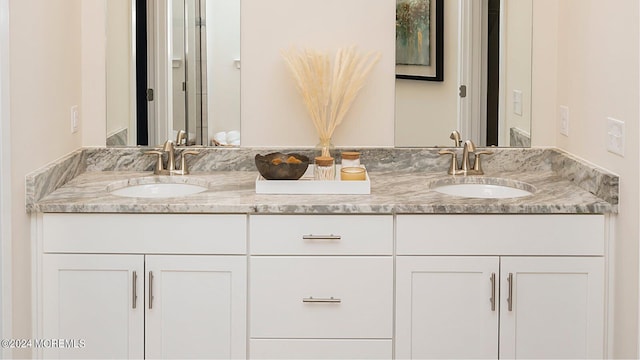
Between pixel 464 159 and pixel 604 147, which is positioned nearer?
pixel 604 147

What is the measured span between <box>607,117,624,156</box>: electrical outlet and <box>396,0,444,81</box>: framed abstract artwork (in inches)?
31.0

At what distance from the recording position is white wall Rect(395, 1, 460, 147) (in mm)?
3451

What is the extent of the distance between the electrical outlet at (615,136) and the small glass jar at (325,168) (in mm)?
931

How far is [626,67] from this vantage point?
270cm

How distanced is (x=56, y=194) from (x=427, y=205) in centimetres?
122

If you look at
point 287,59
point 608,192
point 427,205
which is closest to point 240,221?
point 427,205

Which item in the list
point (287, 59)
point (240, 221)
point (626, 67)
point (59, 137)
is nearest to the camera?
point (626, 67)

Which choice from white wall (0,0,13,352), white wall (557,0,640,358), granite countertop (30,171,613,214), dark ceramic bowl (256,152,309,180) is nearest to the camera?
white wall (0,0,13,352)

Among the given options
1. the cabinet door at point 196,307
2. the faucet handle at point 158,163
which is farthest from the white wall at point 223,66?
the cabinet door at point 196,307

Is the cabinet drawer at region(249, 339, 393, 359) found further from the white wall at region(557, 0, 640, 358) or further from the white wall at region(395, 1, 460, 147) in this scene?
the white wall at region(395, 1, 460, 147)

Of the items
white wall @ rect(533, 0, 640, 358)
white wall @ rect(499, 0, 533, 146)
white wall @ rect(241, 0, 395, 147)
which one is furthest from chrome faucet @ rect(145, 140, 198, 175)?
white wall @ rect(533, 0, 640, 358)

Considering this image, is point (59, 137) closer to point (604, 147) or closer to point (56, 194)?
point (56, 194)

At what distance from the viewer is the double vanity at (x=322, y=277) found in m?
2.87

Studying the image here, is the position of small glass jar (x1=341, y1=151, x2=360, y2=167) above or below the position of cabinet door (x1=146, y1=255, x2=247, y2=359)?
above
